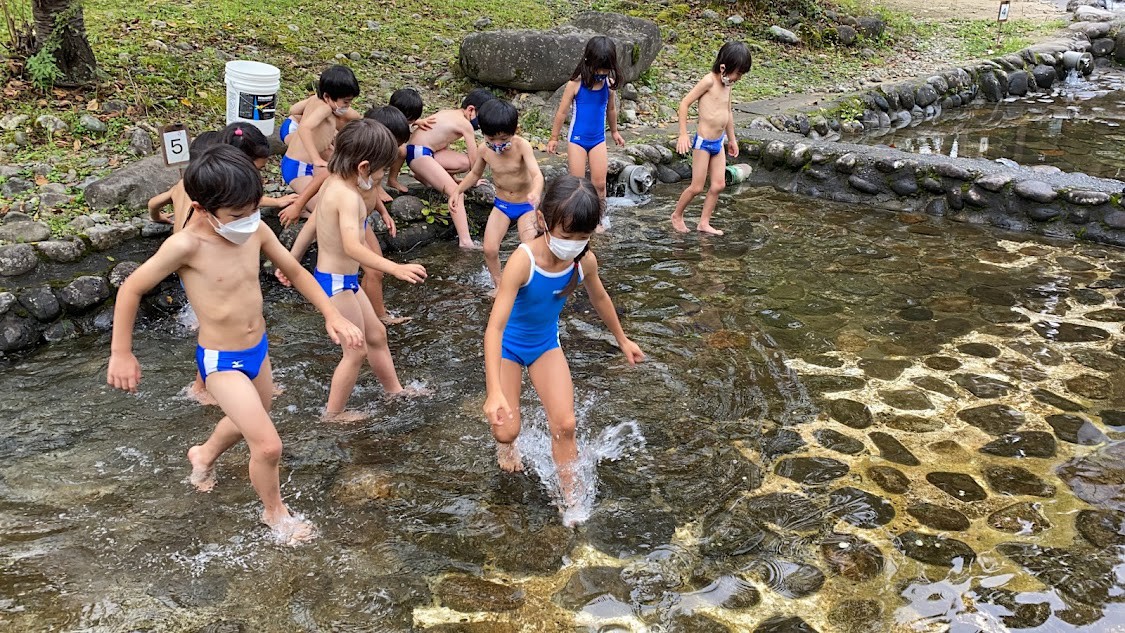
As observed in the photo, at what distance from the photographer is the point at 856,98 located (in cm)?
1148

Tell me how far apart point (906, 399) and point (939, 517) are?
114cm

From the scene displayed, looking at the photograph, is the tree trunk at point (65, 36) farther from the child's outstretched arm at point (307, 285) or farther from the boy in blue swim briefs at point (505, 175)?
the child's outstretched arm at point (307, 285)

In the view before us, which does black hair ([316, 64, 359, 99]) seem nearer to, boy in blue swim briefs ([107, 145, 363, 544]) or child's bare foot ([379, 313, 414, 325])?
child's bare foot ([379, 313, 414, 325])

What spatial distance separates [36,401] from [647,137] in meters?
6.65

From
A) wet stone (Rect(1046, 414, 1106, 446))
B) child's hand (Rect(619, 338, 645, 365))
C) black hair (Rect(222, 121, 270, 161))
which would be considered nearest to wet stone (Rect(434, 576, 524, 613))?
child's hand (Rect(619, 338, 645, 365))

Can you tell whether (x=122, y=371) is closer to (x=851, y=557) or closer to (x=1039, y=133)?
(x=851, y=557)

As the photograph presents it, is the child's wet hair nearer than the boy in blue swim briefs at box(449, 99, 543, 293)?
Yes

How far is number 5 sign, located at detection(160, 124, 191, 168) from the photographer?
5.15 metres

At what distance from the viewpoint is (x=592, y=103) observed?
7.09m

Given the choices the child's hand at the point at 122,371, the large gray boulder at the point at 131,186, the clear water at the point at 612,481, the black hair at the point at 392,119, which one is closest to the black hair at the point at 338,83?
the black hair at the point at 392,119

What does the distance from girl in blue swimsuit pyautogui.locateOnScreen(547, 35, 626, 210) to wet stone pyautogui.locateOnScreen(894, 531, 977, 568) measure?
4037mm

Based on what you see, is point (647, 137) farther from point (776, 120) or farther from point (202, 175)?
point (202, 175)

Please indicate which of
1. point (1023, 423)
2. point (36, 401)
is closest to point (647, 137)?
point (1023, 423)

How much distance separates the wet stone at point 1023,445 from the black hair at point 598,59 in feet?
13.7
